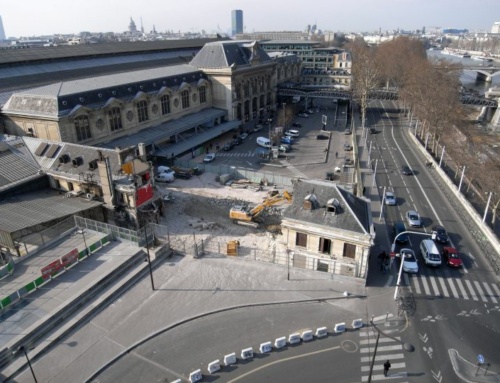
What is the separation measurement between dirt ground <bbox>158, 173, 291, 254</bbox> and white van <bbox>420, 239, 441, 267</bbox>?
17.0m

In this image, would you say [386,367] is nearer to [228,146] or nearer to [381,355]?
[381,355]

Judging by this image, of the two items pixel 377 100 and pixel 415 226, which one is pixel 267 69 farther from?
pixel 415 226

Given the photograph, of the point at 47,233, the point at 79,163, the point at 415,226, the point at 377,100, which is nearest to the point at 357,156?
the point at 415,226

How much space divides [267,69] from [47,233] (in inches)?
3346

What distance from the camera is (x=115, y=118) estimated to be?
2724 inches

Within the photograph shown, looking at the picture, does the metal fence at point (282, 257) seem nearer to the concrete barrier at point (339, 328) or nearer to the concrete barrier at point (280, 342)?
the concrete barrier at point (339, 328)

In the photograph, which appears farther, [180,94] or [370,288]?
[180,94]

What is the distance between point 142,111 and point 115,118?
7381 millimetres

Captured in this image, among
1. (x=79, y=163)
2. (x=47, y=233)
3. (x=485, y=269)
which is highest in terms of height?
(x=79, y=163)

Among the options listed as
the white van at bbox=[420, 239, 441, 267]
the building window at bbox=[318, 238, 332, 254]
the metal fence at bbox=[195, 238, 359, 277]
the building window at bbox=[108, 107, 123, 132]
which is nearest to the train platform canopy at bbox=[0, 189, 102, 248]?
the metal fence at bbox=[195, 238, 359, 277]

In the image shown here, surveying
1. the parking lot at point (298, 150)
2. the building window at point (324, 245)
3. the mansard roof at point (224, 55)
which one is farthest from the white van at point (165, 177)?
the mansard roof at point (224, 55)

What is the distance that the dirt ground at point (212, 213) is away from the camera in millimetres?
47562

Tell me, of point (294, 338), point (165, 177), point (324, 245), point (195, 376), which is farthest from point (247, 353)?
point (165, 177)

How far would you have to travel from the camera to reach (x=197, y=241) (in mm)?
46125
